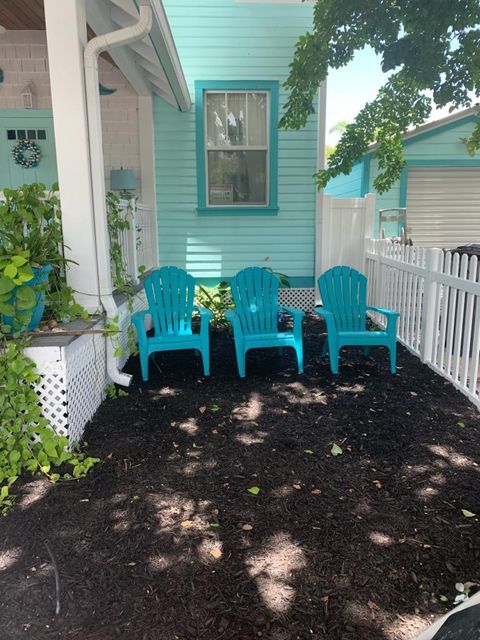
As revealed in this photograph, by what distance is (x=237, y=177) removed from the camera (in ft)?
21.7

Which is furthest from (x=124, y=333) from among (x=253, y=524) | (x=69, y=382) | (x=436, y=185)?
(x=436, y=185)

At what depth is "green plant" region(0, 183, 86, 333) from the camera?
234cm

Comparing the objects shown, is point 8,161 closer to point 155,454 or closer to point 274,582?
point 155,454

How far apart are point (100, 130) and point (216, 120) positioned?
11.9 feet

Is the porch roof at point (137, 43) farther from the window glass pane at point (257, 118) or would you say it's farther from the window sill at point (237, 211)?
the window sill at point (237, 211)

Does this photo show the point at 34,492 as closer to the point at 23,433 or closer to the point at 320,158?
the point at 23,433

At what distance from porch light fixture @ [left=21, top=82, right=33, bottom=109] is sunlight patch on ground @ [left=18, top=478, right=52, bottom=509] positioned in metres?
4.99

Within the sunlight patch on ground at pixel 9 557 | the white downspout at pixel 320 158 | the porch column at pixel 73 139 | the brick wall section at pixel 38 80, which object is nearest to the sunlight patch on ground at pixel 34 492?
the sunlight patch on ground at pixel 9 557

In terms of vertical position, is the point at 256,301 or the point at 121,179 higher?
the point at 121,179

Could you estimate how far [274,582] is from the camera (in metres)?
1.77

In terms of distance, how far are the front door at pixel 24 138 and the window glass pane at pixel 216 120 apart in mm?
2056

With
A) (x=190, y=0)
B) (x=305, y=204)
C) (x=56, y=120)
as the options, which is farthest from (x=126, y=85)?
(x=56, y=120)

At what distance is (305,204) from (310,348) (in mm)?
2579

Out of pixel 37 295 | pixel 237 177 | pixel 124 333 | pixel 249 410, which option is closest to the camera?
pixel 37 295
